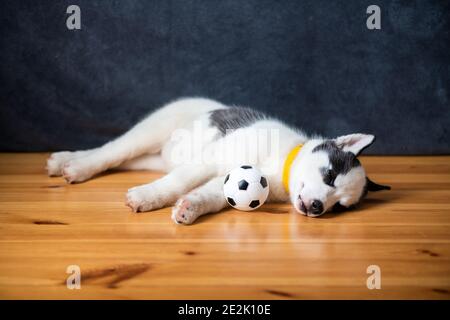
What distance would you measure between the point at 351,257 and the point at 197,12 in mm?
2306

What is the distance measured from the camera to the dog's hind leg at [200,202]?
8.05ft

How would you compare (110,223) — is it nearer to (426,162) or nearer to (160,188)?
(160,188)

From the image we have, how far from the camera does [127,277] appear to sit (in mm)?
1922

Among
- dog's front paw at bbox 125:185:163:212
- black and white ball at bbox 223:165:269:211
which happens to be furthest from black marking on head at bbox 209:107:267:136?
dog's front paw at bbox 125:185:163:212

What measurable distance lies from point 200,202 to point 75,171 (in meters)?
0.97

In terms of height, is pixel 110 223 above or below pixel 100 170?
below

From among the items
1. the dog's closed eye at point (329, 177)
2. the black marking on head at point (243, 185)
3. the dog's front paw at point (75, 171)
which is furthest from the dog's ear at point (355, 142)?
the dog's front paw at point (75, 171)

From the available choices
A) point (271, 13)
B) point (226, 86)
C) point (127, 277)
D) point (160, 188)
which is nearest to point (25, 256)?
point (127, 277)

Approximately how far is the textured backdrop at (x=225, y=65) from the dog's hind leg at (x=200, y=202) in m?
1.37

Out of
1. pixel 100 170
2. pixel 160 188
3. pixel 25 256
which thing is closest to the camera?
pixel 25 256

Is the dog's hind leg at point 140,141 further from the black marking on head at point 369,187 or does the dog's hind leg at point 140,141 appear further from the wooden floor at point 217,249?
the black marking on head at point 369,187

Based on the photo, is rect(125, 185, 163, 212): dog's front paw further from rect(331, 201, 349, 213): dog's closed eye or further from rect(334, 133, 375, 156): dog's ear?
rect(334, 133, 375, 156): dog's ear

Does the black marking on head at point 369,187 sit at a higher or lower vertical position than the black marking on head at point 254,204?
higher
